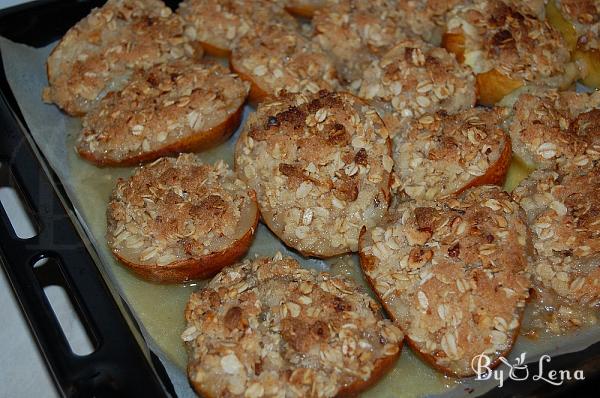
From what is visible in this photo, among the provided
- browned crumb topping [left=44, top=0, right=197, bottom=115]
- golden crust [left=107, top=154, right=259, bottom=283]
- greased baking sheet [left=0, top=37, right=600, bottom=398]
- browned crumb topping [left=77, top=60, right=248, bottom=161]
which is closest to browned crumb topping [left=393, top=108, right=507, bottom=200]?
greased baking sheet [left=0, top=37, right=600, bottom=398]

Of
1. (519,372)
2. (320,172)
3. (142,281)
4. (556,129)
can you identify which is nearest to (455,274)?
(519,372)

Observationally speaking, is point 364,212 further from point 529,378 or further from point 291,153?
point 529,378

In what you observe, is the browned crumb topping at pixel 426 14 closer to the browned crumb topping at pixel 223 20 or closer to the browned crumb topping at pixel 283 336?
the browned crumb topping at pixel 223 20

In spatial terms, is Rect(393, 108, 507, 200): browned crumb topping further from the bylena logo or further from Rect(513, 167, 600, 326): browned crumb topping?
the bylena logo

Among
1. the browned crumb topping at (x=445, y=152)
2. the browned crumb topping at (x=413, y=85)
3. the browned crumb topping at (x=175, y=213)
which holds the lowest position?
the browned crumb topping at (x=175, y=213)

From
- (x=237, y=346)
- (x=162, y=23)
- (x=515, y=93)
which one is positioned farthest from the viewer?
(x=162, y=23)

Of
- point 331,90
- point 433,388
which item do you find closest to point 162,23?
point 331,90

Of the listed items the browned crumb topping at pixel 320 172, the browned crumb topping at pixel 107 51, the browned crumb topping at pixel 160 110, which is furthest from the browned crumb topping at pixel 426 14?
the browned crumb topping at pixel 107 51
